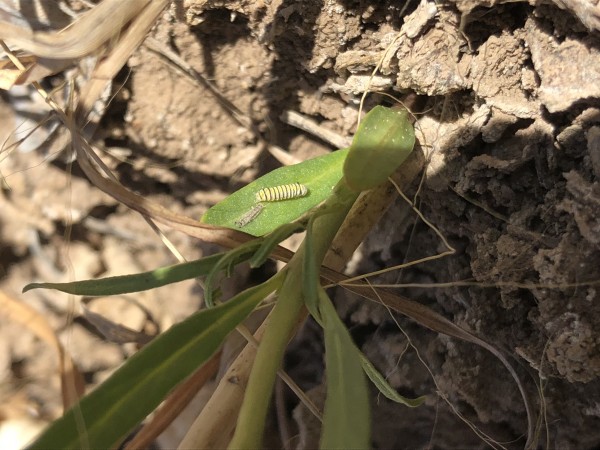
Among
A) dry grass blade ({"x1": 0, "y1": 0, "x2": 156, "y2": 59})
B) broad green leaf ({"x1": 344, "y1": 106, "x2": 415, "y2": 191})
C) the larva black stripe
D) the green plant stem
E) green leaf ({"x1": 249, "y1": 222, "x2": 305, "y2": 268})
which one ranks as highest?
dry grass blade ({"x1": 0, "y1": 0, "x2": 156, "y2": 59})

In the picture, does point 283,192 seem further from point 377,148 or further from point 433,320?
point 433,320

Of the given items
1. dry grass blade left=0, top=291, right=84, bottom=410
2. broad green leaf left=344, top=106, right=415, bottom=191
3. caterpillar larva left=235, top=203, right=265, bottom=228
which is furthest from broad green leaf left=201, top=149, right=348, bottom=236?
dry grass blade left=0, top=291, right=84, bottom=410

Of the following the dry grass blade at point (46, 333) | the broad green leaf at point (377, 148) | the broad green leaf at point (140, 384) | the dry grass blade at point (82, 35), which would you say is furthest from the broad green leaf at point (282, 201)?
the dry grass blade at point (46, 333)

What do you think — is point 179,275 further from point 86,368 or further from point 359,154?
point 86,368

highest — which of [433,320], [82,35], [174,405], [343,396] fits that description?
[82,35]

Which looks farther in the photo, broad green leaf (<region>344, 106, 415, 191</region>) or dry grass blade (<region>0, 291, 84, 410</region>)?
dry grass blade (<region>0, 291, 84, 410</region>)

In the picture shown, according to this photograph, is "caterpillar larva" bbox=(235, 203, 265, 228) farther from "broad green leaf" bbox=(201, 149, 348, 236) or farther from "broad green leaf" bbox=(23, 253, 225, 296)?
"broad green leaf" bbox=(23, 253, 225, 296)

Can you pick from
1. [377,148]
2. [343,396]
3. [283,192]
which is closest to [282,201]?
[283,192]
